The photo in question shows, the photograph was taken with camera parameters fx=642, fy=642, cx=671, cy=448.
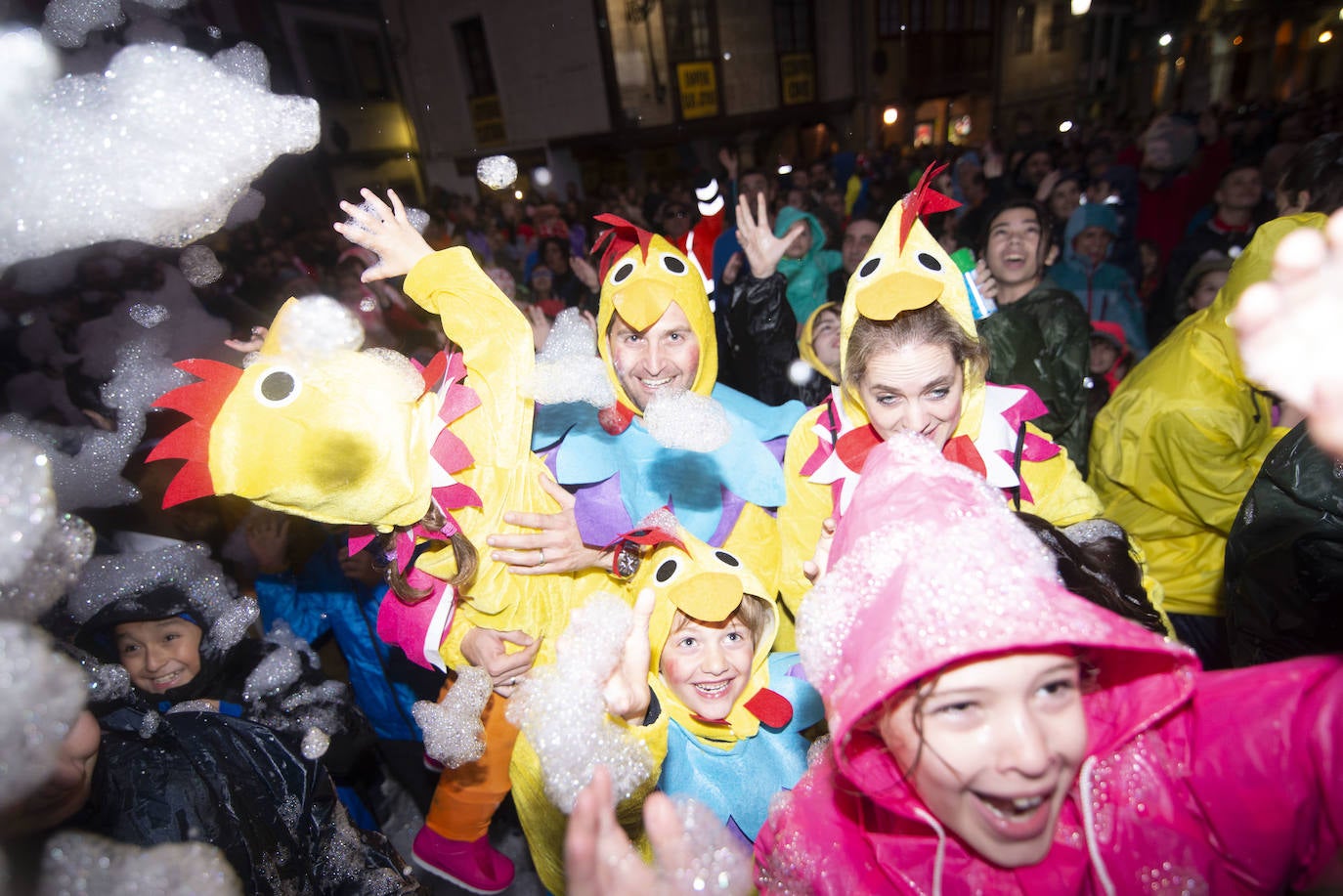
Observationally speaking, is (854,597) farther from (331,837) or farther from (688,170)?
(688,170)

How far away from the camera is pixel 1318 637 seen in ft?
3.82

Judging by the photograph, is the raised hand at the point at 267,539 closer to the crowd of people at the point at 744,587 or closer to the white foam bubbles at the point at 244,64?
the crowd of people at the point at 744,587

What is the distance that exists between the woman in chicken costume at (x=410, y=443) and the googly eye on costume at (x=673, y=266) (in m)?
0.44

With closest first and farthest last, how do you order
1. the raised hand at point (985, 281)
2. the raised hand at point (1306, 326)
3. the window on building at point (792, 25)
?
the raised hand at point (1306, 326)
the raised hand at point (985, 281)
the window on building at point (792, 25)

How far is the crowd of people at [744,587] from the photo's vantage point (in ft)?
2.87

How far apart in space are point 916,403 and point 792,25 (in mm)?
14263

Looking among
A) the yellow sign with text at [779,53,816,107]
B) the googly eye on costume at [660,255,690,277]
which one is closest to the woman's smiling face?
the googly eye on costume at [660,255,690,277]

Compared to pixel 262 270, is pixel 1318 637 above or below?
below

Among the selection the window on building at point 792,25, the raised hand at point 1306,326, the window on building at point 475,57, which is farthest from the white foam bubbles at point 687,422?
the window on building at point 792,25

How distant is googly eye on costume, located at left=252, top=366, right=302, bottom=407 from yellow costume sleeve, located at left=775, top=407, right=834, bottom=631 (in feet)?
3.86

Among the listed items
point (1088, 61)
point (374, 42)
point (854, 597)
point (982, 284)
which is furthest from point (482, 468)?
point (1088, 61)

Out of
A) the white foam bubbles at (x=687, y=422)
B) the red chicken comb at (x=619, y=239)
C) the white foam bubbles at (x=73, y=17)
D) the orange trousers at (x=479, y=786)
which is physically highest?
the white foam bubbles at (x=73, y=17)

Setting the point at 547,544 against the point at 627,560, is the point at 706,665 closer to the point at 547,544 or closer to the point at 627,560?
the point at 627,560

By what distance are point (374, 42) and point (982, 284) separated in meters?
9.89
